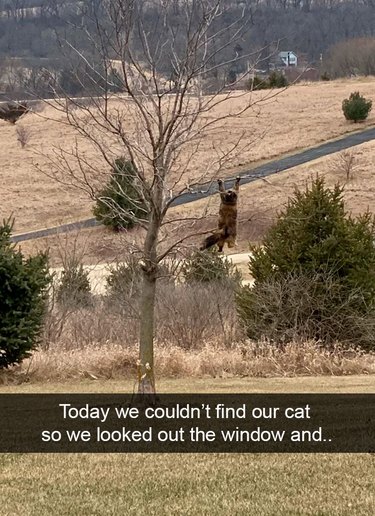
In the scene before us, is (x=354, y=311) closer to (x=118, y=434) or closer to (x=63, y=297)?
(x=63, y=297)

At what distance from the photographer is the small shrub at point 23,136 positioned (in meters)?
66.3

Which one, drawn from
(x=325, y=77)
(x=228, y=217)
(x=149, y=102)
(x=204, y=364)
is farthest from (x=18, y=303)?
(x=325, y=77)

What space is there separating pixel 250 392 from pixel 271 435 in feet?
15.6

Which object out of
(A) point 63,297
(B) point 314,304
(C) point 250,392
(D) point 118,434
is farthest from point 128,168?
(A) point 63,297

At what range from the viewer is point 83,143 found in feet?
172

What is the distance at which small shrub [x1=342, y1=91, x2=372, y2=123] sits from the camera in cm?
6316

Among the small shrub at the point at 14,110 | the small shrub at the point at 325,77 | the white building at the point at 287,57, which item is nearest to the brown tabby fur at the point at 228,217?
the small shrub at the point at 14,110

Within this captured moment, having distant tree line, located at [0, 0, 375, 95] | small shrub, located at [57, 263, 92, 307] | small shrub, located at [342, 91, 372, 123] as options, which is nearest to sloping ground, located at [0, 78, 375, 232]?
small shrub, located at [342, 91, 372, 123]

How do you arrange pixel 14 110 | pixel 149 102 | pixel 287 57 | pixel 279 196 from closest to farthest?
pixel 149 102, pixel 287 57, pixel 14 110, pixel 279 196

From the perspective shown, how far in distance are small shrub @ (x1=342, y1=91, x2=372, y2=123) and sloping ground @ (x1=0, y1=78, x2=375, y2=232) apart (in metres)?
0.69

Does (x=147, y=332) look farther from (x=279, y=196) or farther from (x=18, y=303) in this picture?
(x=279, y=196)

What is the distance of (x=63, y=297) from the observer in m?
24.6

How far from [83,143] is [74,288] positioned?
1090 inches

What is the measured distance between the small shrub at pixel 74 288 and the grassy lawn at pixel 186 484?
15815 millimetres
